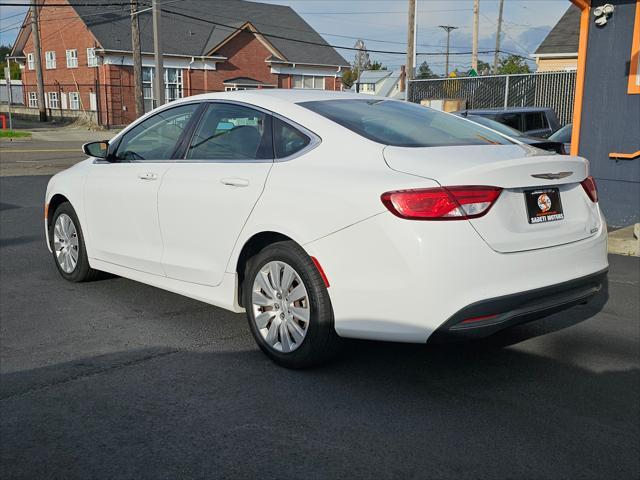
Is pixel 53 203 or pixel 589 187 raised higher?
pixel 589 187

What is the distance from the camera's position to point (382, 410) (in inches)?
153

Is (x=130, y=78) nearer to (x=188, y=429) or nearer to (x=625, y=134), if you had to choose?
(x=625, y=134)

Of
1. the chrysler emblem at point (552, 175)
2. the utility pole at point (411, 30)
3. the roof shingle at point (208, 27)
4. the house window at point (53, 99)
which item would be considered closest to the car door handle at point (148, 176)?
the chrysler emblem at point (552, 175)

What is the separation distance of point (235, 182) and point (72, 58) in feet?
158

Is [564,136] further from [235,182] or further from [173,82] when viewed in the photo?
[173,82]

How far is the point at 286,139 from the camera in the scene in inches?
181

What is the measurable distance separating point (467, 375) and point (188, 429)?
173cm

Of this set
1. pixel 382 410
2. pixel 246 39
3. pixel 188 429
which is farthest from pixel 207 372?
pixel 246 39

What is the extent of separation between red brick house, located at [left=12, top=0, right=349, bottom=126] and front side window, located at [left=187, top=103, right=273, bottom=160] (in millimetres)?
41403

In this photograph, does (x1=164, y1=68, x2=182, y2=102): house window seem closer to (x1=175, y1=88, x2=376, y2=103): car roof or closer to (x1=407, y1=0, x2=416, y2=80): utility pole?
(x1=407, y1=0, x2=416, y2=80): utility pole

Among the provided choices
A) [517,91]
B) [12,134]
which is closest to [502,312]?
[517,91]

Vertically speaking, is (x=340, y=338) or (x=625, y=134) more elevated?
(x=625, y=134)

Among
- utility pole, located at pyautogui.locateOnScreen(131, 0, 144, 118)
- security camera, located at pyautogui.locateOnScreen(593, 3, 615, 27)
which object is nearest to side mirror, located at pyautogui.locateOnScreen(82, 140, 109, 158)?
security camera, located at pyautogui.locateOnScreen(593, 3, 615, 27)

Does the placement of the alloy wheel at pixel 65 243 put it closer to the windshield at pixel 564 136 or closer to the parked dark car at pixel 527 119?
the windshield at pixel 564 136
